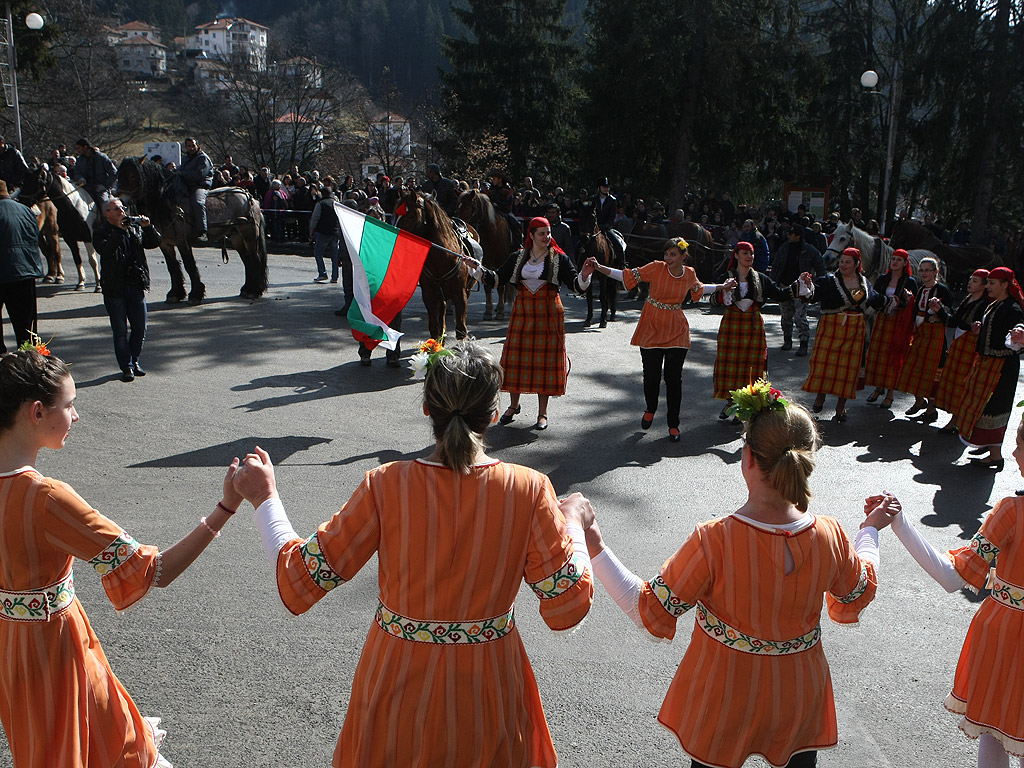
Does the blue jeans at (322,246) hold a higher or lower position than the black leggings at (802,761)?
higher

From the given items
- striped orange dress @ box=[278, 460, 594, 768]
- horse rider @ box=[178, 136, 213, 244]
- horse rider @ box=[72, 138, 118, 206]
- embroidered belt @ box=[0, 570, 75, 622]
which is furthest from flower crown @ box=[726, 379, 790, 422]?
horse rider @ box=[72, 138, 118, 206]

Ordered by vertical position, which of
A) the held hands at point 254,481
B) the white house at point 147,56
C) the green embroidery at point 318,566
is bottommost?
the green embroidery at point 318,566

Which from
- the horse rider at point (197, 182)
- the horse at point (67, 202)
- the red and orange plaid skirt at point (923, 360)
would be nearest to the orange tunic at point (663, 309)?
the red and orange plaid skirt at point (923, 360)

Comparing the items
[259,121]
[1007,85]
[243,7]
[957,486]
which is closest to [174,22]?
[243,7]

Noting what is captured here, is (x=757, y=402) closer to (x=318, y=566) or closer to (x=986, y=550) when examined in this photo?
(x=986, y=550)

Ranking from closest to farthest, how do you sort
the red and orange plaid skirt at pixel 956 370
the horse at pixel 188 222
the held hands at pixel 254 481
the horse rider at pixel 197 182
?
the held hands at pixel 254 481, the red and orange plaid skirt at pixel 956 370, the horse at pixel 188 222, the horse rider at pixel 197 182

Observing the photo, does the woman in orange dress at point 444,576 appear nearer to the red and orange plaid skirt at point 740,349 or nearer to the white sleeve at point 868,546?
the white sleeve at point 868,546

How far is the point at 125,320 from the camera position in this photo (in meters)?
9.09

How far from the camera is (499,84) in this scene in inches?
1369

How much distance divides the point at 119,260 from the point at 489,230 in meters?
6.70

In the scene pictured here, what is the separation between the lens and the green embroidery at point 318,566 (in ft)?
7.33

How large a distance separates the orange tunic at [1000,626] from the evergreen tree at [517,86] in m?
32.0

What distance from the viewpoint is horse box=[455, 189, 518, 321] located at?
13.7 m

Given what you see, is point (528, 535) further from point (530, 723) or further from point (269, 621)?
point (269, 621)
